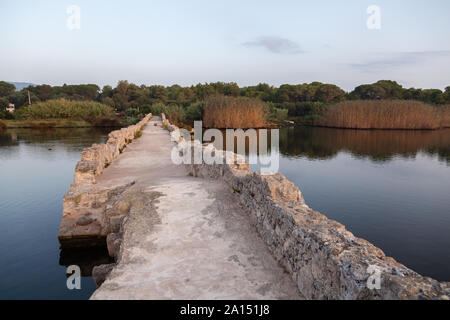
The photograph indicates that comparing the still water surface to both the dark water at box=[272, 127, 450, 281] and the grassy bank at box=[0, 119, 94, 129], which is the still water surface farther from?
the grassy bank at box=[0, 119, 94, 129]

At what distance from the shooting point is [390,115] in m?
29.7

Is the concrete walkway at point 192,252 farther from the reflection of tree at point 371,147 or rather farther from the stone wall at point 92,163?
the reflection of tree at point 371,147

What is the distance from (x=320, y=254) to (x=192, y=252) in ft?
5.30

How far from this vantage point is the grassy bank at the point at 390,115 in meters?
29.7

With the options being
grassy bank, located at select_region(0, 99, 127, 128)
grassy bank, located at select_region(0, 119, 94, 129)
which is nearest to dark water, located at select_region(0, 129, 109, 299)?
grassy bank, located at select_region(0, 119, 94, 129)

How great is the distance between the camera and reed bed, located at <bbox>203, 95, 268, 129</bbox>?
29.7 meters

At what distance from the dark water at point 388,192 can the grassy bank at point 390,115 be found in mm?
10074

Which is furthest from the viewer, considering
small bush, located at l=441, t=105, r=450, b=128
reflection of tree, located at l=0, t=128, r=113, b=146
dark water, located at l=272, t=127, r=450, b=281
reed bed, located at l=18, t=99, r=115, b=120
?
reed bed, located at l=18, t=99, r=115, b=120

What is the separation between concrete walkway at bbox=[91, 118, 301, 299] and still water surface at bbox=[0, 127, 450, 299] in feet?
6.24

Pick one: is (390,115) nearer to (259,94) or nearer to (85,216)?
(85,216)

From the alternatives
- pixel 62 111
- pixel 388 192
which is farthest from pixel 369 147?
pixel 62 111

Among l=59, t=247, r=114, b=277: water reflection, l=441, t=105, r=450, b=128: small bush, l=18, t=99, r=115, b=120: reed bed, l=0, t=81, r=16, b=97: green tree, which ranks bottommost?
l=59, t=247, r=114, b=277: water reflection
